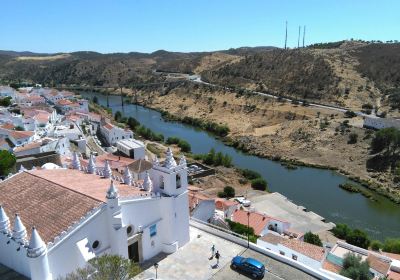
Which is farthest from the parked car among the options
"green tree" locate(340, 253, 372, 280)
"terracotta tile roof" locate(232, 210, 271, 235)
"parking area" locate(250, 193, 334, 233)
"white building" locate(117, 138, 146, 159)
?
"green tree" locate(340, 253, 372, 280)

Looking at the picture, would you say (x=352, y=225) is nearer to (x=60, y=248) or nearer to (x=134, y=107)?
(x=60, y=248)

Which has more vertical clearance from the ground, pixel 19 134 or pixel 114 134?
pixel 19 134

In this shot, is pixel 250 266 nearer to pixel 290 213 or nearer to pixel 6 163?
pixel 290 213

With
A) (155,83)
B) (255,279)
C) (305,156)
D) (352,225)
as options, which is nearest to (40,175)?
(255,279)

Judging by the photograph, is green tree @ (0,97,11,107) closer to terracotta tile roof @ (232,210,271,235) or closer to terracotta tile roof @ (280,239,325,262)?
terracotta tile roof @ (232,210,271,235)

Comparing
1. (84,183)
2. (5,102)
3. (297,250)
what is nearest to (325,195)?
(297,250)
